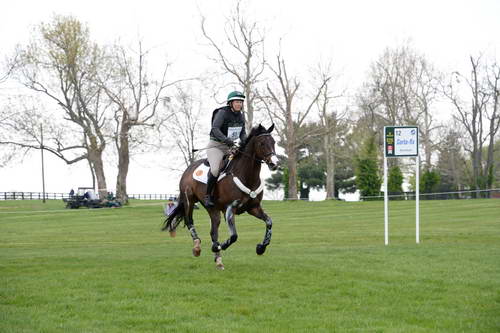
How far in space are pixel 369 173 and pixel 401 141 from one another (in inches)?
1861

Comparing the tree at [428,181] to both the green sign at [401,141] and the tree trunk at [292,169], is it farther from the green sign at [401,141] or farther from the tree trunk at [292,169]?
the green sign at [401,141]

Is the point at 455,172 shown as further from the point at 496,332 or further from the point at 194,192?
the point at 496,332

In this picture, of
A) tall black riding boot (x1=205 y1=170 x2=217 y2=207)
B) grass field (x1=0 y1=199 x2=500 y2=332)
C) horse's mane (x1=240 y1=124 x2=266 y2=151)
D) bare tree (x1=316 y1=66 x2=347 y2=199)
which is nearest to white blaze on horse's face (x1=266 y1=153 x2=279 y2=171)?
horse's mane (x1=240 y1=124 x2=266 y2=151)

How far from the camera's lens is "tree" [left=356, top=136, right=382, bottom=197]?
219 feet

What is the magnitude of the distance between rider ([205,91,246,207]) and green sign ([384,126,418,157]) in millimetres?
7238

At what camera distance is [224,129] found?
14.6 m

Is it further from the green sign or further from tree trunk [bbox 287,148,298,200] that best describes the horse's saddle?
tree trunk [bbox 287,148,298,200]

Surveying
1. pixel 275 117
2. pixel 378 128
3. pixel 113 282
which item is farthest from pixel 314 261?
pixel 378 128

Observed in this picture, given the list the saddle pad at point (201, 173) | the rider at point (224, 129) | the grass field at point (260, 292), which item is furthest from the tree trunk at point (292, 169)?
the rider at point (224, 129)

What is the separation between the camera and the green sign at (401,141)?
67.2ft

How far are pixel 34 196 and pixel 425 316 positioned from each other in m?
96.7

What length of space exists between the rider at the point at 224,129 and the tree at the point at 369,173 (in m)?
52.9

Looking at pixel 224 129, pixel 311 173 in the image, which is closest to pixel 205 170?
pixel 224 129

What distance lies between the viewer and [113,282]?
12250mm
